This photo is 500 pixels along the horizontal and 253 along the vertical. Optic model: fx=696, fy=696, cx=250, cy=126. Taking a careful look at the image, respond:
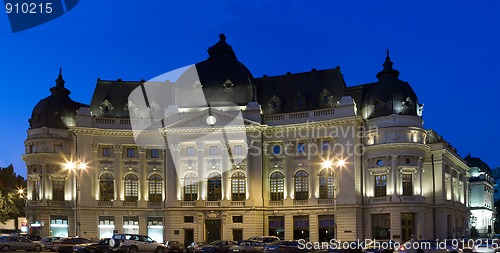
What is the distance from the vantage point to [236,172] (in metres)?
79.1

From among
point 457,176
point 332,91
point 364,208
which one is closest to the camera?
point 364,208

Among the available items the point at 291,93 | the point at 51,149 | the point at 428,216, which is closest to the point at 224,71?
the point at 291,93

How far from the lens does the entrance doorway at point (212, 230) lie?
7881cm

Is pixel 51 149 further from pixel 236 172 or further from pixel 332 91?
pixel 332 91

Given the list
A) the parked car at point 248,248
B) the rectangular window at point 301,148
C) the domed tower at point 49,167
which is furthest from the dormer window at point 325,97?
the domed tower at point 49,167

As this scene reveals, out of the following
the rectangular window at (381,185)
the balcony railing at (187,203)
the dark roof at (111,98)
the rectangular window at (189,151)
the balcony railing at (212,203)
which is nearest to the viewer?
the rectangular window at (381,185)

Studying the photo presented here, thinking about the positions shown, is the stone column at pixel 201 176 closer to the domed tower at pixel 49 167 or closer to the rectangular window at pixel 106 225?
the rectangular window at pixel 106 225

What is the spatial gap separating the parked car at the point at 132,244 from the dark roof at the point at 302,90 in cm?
3255

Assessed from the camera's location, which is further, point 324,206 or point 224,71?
point 224,71

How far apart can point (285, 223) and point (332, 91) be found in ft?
52.8

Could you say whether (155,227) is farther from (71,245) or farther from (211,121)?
(71,245)

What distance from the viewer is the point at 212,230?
7912cm

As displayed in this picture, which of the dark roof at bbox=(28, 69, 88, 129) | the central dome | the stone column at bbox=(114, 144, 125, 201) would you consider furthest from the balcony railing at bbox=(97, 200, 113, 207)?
the central dome

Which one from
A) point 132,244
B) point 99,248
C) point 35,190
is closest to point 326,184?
point 132,244
